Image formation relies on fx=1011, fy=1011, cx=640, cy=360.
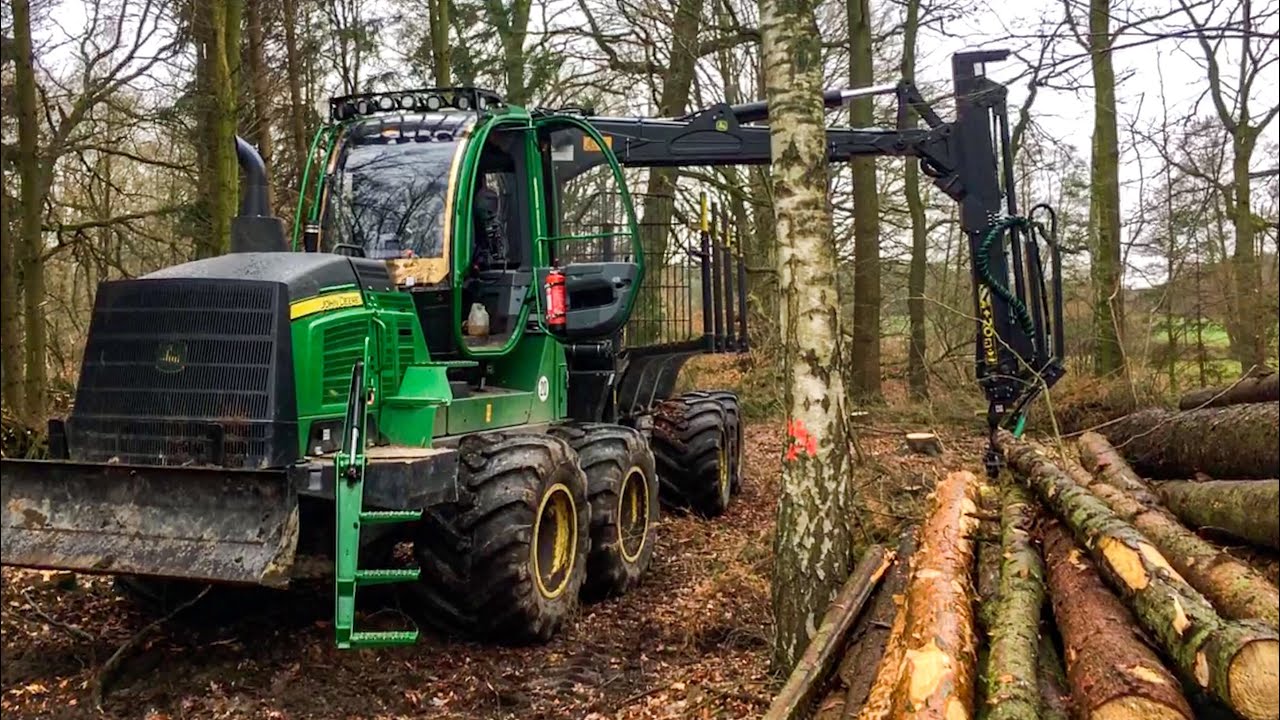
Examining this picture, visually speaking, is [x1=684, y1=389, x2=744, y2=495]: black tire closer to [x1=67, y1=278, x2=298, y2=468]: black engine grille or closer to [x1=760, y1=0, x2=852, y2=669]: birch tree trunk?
[x1=760, y1=0, x2=852, y2=669]: birch tree trunk

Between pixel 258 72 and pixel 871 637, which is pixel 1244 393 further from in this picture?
pixel 258 72

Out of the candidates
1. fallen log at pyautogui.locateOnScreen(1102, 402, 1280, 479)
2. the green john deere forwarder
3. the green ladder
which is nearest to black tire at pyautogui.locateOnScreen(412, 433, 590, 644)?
the green john deere forwarder

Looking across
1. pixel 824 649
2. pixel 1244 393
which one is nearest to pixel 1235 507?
pixel 1244 393

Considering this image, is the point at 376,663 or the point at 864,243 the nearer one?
the point at 376,663

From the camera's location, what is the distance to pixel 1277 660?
3.16 metres

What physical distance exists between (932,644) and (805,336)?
1585mm

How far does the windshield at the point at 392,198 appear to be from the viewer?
6.55 m

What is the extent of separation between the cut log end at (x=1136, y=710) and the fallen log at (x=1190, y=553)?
45 centimetres

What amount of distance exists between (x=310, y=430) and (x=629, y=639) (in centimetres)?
231

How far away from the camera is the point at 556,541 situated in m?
6.32

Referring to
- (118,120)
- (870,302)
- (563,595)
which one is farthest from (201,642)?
(870,302)

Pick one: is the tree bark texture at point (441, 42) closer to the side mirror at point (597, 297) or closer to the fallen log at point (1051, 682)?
the side mirror at point (597, 297)

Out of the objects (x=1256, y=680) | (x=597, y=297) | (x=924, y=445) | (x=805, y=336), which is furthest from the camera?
(x=924, y=445)

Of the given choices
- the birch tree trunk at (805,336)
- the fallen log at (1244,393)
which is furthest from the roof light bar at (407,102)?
the fallen log at (1244,393)
